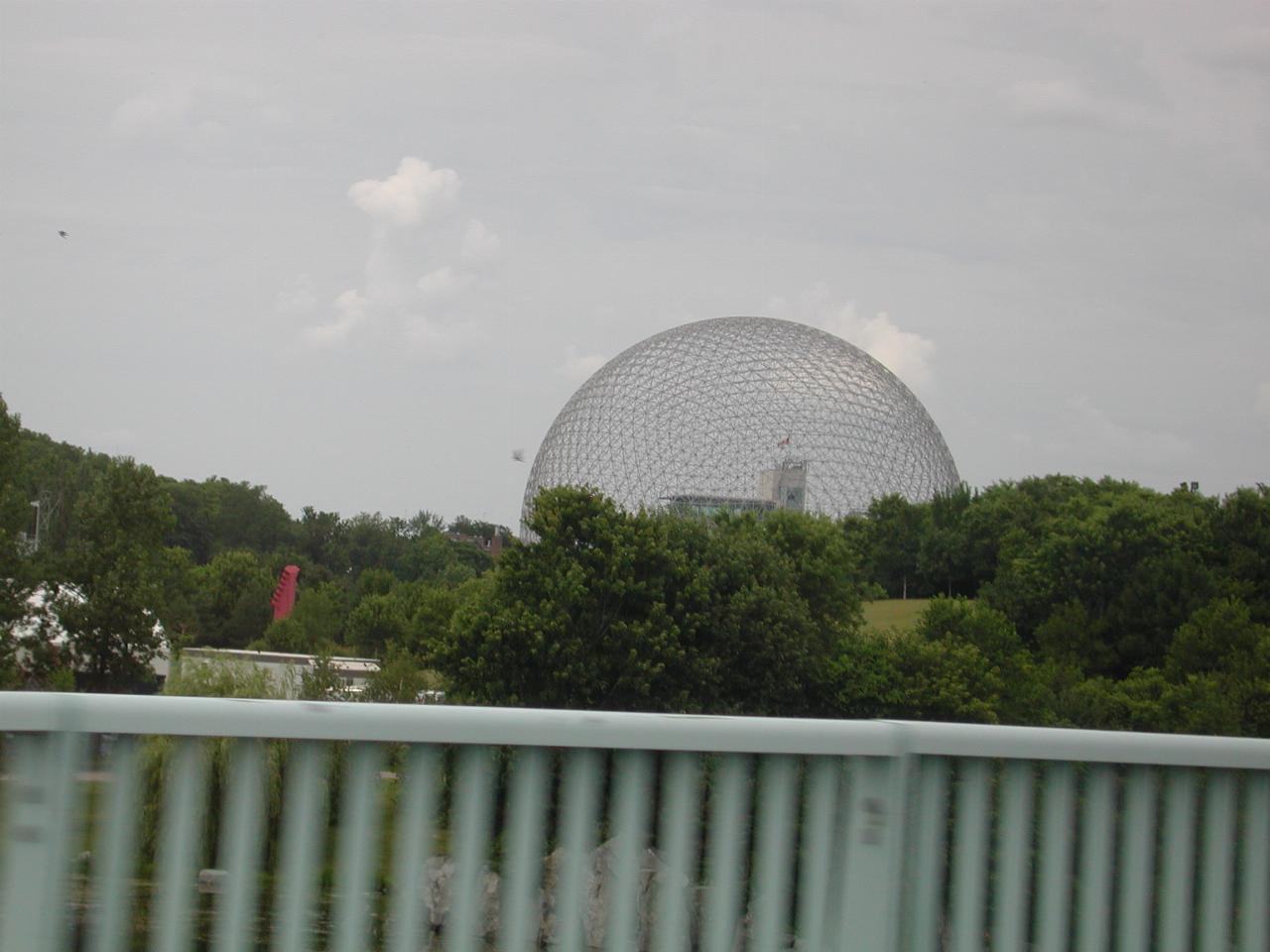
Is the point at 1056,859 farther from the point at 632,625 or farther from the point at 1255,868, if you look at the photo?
the point at 632,625

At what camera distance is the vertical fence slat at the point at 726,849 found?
3.11 metres

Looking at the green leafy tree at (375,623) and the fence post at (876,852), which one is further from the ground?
the fence post at (876,852)

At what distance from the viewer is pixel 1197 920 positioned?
11.2ft

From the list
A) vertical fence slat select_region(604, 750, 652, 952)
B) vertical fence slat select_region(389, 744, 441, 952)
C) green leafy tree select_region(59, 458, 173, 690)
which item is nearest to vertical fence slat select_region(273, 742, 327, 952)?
vertical fence slat select_region(389, 744, 441, 952)

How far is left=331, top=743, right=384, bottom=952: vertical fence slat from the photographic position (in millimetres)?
2969

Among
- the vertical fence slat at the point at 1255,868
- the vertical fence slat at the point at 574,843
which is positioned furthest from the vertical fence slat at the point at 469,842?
the vertical fence slat at the point at 1255,868

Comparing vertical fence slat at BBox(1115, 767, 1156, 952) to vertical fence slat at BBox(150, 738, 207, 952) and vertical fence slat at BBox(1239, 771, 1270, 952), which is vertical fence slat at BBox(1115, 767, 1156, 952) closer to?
vertical fence slat at BBox(1239, 771, 1270, 952)

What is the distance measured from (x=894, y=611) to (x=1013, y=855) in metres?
49.4

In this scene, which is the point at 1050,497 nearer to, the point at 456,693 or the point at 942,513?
the point at 942,513

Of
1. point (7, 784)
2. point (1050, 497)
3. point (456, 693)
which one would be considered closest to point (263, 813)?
point (7, 784)

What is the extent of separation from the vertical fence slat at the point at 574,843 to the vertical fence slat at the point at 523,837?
53mm

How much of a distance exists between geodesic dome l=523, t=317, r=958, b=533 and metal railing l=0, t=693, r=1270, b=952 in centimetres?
5907

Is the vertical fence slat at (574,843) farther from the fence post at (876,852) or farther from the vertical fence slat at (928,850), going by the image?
the vertical fence slat at (928,850)

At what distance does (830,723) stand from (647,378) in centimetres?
6608
